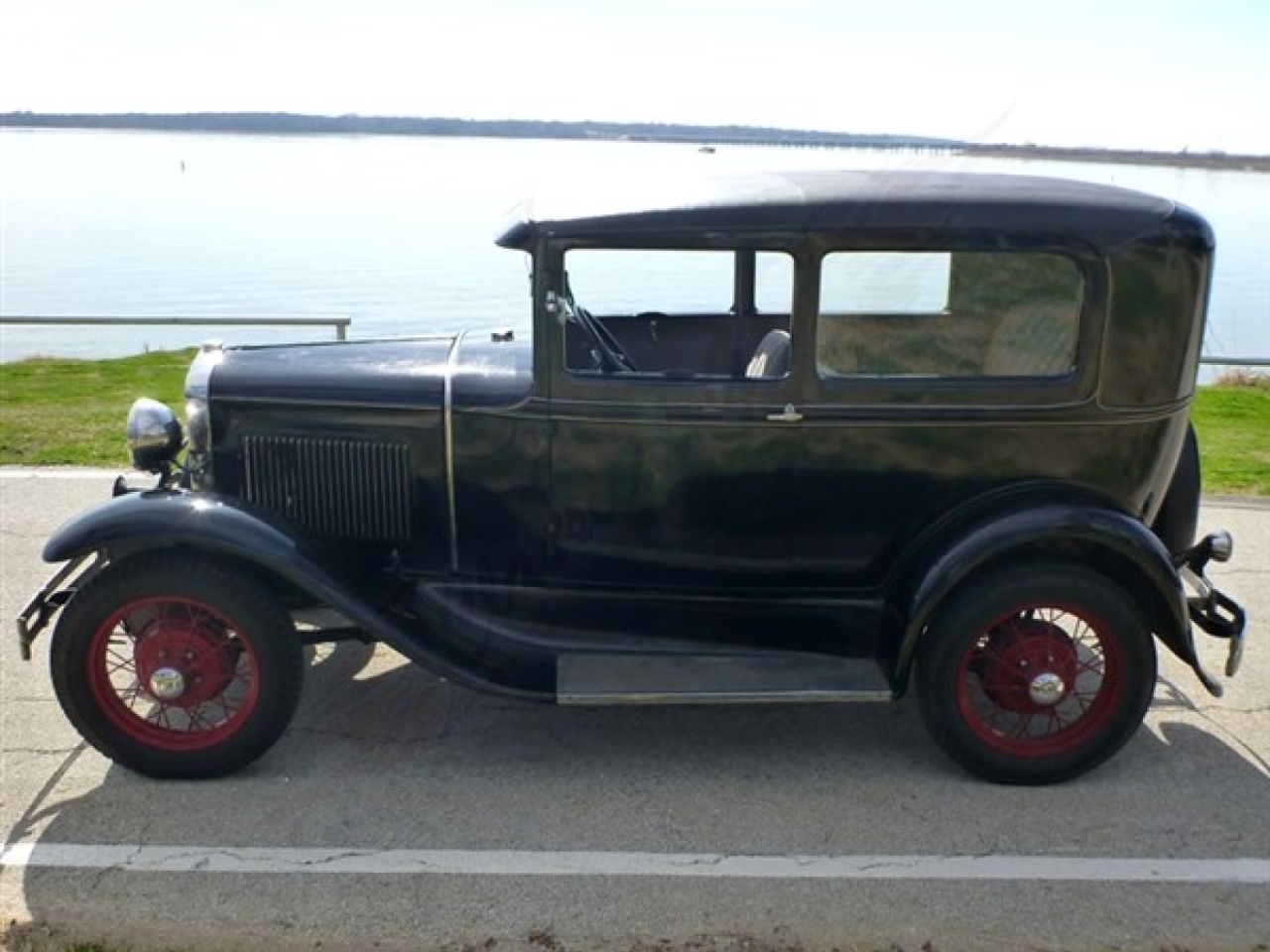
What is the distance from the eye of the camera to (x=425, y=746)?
14.2 feet

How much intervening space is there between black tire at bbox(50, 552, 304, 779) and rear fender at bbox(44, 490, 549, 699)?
0.38 ft

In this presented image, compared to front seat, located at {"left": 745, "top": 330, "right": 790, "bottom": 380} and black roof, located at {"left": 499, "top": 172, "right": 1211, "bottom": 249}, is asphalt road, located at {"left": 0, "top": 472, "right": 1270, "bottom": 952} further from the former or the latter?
black roof, located at {"left": 499, "top": 172, "right": 1211, "bottom": 249}

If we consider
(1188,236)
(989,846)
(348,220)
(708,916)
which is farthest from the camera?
(348,220)

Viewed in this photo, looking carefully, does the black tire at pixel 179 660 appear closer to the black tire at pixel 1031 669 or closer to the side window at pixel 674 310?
the side window at pixel 674 310

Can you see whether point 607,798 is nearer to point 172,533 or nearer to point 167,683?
point 167,683

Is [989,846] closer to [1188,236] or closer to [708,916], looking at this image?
[708,916]

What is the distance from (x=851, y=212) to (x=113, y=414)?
24.9 ft

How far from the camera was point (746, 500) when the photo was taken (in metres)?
4.21

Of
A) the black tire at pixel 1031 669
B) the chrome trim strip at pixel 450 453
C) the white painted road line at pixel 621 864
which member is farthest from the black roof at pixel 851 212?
the white painted road line at pixel 621 864

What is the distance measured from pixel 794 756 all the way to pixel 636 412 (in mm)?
1404

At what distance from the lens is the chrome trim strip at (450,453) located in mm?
4242

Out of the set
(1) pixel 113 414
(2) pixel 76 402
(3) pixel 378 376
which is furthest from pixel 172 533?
(2) pixel 76 402

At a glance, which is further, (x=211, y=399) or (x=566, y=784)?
(x=211, y=399)

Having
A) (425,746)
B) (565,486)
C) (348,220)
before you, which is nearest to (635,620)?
(565,486)
